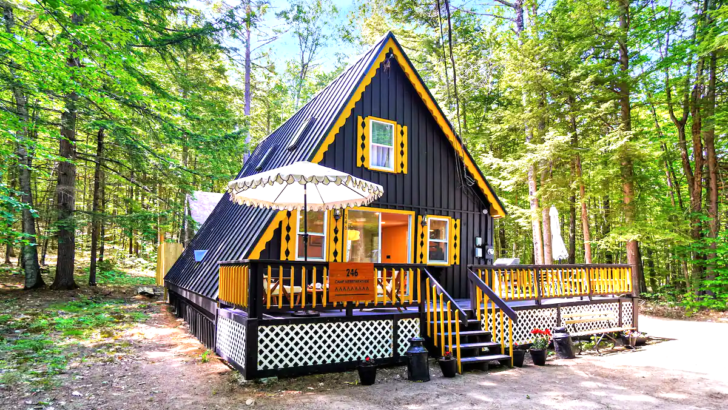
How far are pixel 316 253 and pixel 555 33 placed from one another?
40.0 feet

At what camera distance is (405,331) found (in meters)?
6.66

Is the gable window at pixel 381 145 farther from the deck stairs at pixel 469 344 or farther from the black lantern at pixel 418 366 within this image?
the black lantern at pixel 418 366

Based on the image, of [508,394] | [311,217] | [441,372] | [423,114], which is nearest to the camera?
[508,394]

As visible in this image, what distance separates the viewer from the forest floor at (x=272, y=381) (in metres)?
4.70

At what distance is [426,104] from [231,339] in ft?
23.6

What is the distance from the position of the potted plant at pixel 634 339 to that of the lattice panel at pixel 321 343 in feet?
19.4

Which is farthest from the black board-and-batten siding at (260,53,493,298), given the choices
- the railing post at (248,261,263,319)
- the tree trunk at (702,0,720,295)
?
the tree trunk at (702,0,720,295)

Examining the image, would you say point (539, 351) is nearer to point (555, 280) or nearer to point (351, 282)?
point (555, 280)

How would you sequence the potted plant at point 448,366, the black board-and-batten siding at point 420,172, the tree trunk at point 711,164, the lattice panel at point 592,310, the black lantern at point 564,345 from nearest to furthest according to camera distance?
the potted plant at point 448,366 < the black lantern at point 564,345 < the lattice panel at point 592,310 < the black board-and-batten siding at point 420,172 < the tree trunk at point 711,164

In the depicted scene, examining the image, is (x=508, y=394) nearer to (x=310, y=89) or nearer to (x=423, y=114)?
(x=423, y=114)

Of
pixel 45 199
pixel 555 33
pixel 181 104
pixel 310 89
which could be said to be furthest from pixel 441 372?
pixel 310 89

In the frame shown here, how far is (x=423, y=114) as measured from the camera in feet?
34.3

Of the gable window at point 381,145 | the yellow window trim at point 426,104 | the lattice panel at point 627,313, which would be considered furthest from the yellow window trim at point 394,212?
the lattice panel at point 627,313

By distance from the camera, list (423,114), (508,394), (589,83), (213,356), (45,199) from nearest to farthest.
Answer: (508,394)
(213,356)
(423,114)
(589,83)
(45,199)
